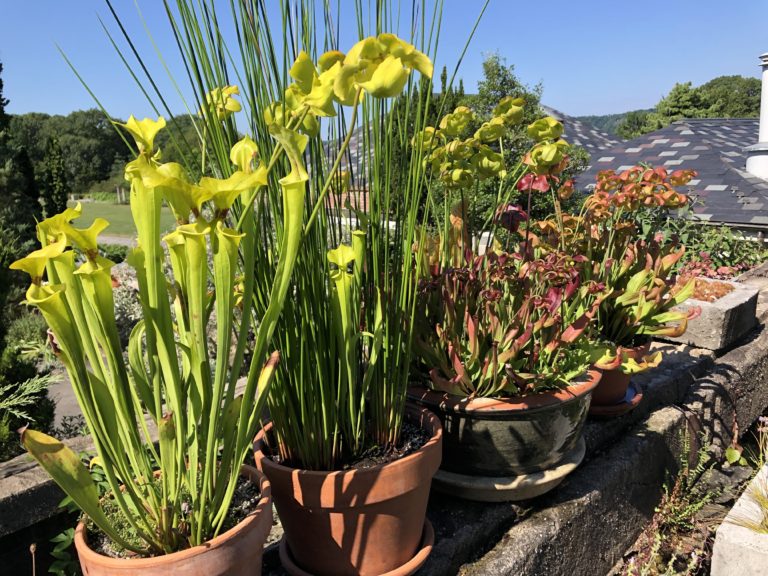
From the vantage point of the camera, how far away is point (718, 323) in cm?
307

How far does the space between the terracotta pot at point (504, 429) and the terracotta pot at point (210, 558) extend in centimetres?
70

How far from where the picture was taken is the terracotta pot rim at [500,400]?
157cm

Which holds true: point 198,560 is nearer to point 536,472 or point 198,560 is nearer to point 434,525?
point 434,525

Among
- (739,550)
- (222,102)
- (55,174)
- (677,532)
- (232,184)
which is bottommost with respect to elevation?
(677,532)

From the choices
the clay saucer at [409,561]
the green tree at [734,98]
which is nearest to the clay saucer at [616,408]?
the clay saucer at [409,561]

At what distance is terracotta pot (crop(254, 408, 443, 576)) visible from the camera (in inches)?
45.9

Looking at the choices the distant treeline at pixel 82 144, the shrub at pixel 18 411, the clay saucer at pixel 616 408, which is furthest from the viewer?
the distant treeline at pixel 82 144

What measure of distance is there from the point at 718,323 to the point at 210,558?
118 inches

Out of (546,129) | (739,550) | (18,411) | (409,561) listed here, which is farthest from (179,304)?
(18,411)

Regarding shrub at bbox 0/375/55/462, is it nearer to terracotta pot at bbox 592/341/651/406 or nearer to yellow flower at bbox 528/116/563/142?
yellow flower at bbox 528/116/563/142

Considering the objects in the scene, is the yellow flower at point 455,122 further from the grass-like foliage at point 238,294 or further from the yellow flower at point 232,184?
the yellow flower at point 232,184

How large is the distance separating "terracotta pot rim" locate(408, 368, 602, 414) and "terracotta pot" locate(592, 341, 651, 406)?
51 centimetres

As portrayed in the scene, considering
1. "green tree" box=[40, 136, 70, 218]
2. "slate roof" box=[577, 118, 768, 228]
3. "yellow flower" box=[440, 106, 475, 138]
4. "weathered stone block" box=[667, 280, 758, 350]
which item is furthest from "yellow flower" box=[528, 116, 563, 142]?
"green tree" box=[40, 136, 70, 218]

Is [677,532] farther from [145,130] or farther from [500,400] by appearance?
[145,130]
